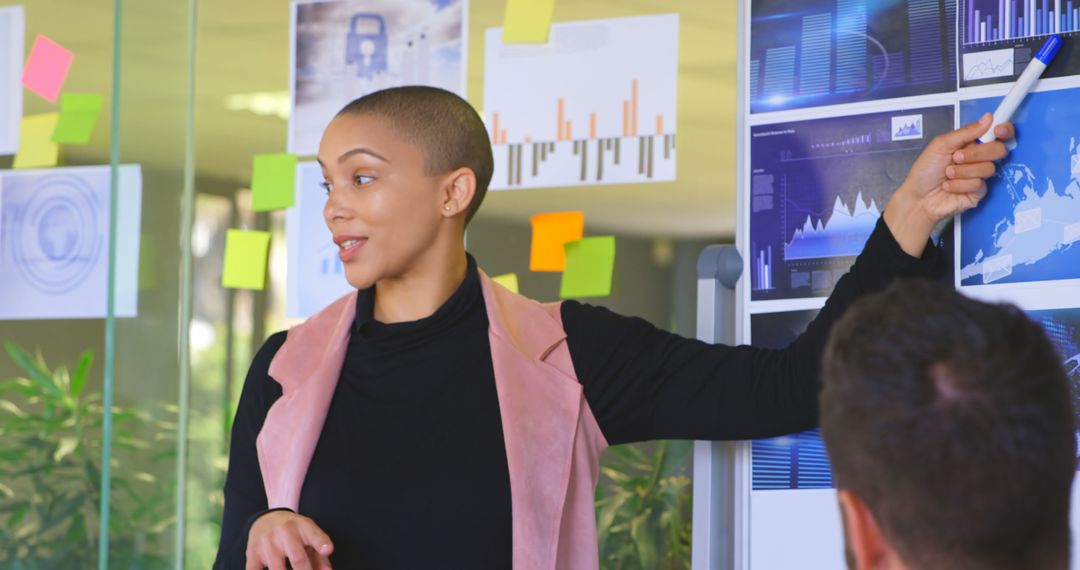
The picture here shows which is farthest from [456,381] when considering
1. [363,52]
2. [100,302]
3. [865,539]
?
[100,302]

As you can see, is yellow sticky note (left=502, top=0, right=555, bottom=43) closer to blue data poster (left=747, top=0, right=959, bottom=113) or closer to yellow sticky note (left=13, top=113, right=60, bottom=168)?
blue data poster (left=747, top=0, right=959, bottom=113)

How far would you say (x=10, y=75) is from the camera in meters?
2.78

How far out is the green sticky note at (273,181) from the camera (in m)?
2.44

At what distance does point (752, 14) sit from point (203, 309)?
48.1 inches

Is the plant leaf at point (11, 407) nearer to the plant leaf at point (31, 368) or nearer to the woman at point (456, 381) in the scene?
the plant leaf at point (31, 368)

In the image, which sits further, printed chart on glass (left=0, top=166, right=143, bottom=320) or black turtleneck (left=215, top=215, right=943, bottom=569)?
printed chart on glass (left=0, top=166, right=143, bottom=320)

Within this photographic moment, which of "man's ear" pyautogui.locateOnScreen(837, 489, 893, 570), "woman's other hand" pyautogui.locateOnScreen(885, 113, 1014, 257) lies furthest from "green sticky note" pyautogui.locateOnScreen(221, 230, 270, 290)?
"man's ear" pyautogui.locateOnScreen(837, 489, 893, 570)

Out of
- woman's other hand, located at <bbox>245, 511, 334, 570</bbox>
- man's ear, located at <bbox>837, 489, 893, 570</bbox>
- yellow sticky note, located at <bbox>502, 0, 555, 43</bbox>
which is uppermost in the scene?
yellow sticky note, located at <bbox>502, 0, 555, 43</bbox>

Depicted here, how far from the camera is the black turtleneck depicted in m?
1.62

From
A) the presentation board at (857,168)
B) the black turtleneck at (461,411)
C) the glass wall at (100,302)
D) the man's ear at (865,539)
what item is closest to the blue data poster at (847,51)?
the presentation board at (857,168)

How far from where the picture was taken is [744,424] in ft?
5.56

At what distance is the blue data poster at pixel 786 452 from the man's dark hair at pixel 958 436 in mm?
976

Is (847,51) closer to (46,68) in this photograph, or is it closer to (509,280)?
(509,280)

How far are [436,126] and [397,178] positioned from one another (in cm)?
9
